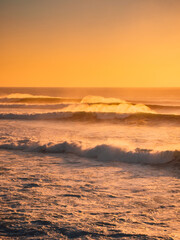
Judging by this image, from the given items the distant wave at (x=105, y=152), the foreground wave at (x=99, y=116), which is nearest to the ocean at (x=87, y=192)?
the distant wave at (x=105, y=152)

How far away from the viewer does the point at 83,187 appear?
183 inches

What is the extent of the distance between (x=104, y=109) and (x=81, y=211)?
17456 millimetres

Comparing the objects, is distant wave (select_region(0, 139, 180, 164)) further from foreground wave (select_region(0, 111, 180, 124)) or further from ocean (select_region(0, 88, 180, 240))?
foreground wave (select_region(0, 111, 180, 124))

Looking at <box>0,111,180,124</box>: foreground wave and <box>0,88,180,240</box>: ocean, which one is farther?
<box>0,111,180,124</box>: foreground wave

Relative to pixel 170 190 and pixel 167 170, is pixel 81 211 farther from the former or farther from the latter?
pixel 167 170

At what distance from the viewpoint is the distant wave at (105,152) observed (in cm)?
660

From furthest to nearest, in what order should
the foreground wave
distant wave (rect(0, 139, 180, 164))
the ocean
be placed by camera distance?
the foreground wave, distant wave (rect(0, 139, 180, 164)), the ocean

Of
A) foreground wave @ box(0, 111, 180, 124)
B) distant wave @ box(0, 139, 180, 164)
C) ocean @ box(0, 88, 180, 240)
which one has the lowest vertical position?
ocean @ box(0, 88, 180, 240)

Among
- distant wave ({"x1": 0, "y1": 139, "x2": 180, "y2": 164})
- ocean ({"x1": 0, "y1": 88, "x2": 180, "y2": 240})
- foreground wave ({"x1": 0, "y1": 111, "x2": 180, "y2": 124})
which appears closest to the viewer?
ocean ({"x1": 0, "y1": 88, "x2": 180, "y2": 240})

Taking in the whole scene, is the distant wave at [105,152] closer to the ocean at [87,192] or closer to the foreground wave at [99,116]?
the ocean at [87,192]

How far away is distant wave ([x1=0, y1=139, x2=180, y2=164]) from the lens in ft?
21.7

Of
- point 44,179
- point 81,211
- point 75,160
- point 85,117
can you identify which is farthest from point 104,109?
point 81,211

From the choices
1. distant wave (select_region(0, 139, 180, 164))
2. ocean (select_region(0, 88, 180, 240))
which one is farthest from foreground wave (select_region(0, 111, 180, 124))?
ocean (select_region(0, 88, 180, 240))

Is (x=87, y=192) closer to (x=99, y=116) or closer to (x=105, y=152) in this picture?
(x=105, y=152)
